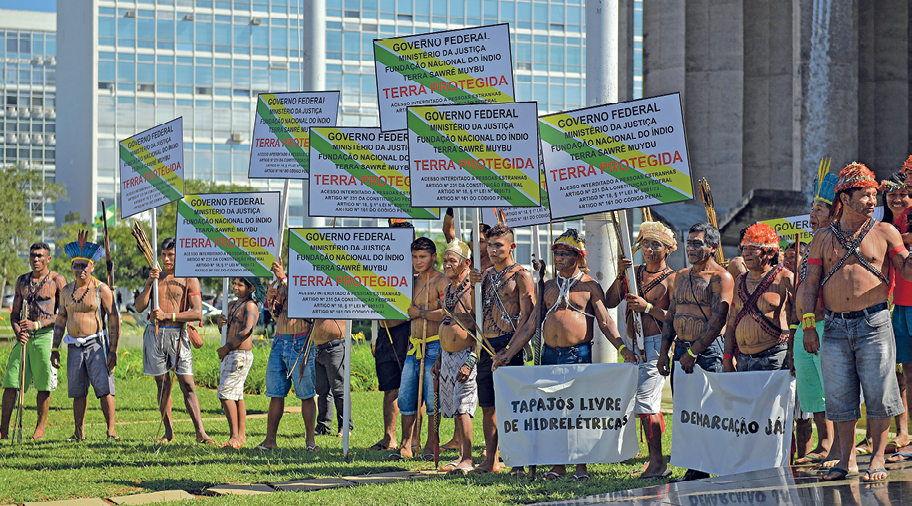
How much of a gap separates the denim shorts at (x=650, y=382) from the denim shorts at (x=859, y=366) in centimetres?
142

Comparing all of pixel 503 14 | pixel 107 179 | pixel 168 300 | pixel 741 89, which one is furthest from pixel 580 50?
pixel 168 300

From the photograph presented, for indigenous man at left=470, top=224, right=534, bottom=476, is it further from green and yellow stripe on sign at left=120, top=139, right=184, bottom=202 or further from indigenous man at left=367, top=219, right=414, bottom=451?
green and yellow stripe on sign at left=120, top=139, right=184, bottom=202

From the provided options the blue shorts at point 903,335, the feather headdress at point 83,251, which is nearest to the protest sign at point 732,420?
the blue shorts at point 903,335

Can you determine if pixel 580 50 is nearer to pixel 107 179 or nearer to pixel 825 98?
pixel 107 179

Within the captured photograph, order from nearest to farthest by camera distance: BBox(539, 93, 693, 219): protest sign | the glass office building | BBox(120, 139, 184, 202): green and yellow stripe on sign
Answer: BBox(539, 93, 693, 219): protest sign, BBox(120, 139, 184, 202): green and yellow stripe on sign, the glass office building

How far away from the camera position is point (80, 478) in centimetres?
844

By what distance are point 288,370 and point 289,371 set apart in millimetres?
43

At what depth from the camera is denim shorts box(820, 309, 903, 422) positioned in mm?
6848

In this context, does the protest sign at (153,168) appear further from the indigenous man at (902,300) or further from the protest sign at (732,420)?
the indigenous man at (902,300)

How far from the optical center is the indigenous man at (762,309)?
309 inches

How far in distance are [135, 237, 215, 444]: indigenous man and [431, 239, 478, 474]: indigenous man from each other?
3.15 m

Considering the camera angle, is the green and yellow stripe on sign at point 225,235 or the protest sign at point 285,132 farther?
the protest sign at point 285,132

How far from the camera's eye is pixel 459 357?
8.76 meters

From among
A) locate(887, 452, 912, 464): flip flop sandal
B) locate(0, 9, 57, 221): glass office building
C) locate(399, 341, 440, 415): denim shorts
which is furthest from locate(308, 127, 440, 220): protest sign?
locate(0, 9, 57, 221): glass office building
